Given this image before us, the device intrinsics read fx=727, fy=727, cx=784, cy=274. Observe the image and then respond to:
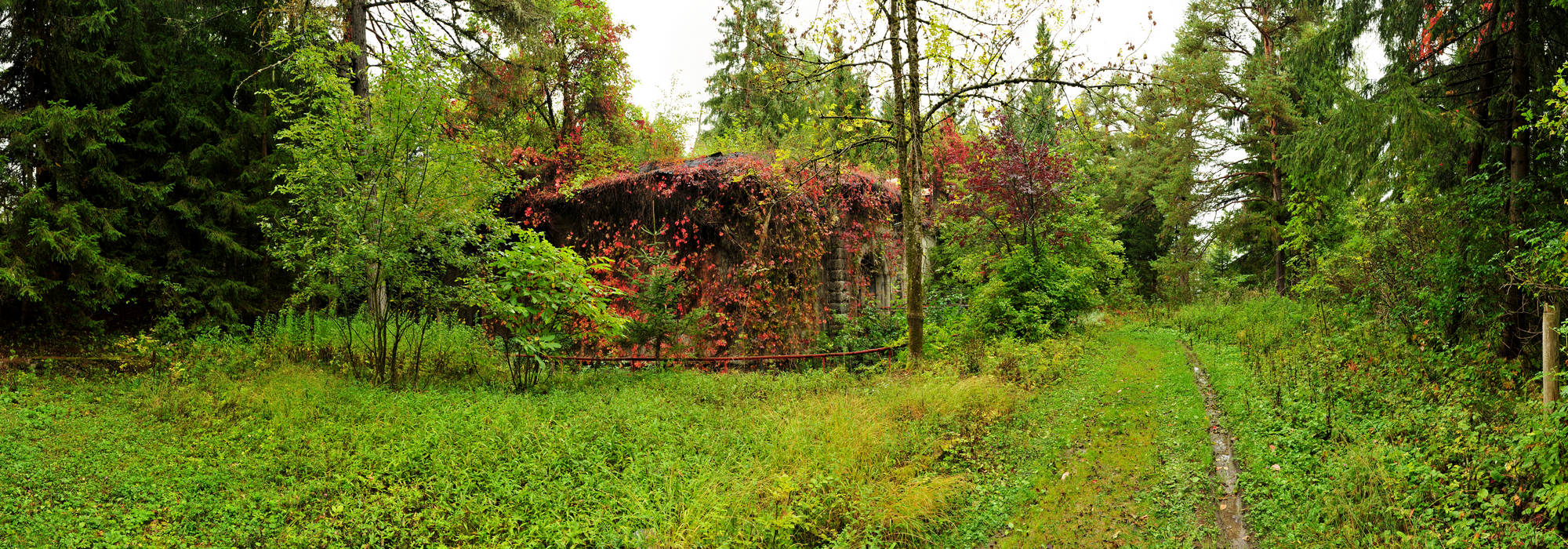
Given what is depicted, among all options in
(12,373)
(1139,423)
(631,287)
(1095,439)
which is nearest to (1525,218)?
→ (1139,423)

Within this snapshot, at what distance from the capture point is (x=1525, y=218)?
6285 millimetres

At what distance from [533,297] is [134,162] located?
6377mm

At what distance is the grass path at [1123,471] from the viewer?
15.1 feet

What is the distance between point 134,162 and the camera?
31.1 ft

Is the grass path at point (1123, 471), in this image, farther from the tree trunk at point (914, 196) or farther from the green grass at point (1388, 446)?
the tree trunk at point (914, 196)

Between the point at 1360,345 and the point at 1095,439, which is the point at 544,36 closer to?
the point at 1095,439

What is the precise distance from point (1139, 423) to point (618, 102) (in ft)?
42.8

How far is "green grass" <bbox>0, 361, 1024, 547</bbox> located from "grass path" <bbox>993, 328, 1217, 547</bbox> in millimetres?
590

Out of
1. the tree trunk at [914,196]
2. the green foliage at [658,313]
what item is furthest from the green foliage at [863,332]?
the green foliage at [658,313]

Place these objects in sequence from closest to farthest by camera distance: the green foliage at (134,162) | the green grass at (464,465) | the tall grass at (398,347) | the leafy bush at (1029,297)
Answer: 1. the green grass at (464,465)
2. the tall grass at (398,347)
3. the green foliage at (134,162)
4. the leafy bush at (1029,297)

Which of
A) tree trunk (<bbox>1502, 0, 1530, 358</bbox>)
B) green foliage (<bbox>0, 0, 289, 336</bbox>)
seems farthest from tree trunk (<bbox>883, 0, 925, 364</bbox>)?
green foliage (<bbox>0, 0, 289, 336</bbox>)

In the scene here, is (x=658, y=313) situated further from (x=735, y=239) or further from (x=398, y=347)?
(x=398, y=347)

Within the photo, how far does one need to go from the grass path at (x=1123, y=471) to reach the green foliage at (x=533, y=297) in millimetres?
4716

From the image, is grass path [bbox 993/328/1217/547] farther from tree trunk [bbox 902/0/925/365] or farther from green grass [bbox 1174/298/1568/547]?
tree trunk [bbox 902/0/925/365]
